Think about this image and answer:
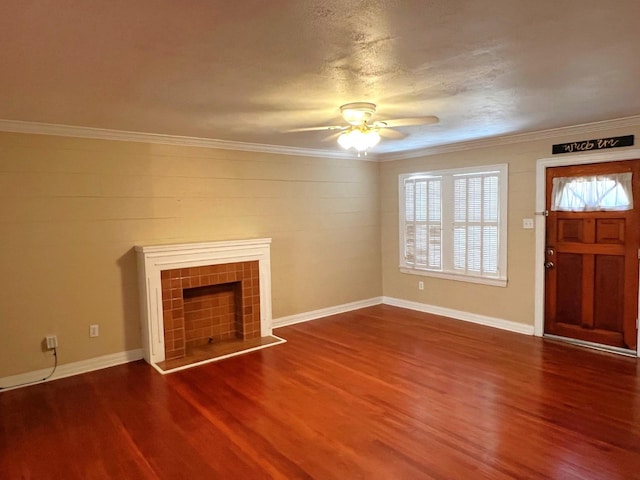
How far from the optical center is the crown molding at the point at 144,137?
12.4ft

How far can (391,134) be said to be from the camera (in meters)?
4.52

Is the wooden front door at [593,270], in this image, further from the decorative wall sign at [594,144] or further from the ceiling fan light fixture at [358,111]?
the ceiling fan light fixture at [358,111]

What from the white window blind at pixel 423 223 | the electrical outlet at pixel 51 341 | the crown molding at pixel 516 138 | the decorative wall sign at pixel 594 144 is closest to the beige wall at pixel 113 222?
the electrical outlet at pixel 51 341

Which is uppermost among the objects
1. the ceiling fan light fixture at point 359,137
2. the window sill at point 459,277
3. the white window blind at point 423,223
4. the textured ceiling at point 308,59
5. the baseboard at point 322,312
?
the textured ceiling at point 308,59

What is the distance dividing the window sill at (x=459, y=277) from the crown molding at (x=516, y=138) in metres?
1.66

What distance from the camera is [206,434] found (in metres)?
2.98

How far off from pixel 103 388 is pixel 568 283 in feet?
16.0

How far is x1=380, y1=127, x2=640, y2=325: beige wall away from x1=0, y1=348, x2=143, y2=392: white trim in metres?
3.93

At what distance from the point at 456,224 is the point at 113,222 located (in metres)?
4.18

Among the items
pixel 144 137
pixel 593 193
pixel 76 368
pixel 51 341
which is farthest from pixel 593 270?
pixel 51 341

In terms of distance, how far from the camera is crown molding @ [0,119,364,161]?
3.78 meters

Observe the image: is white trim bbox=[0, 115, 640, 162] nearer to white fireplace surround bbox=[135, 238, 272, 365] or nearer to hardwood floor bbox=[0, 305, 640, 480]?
white fireplace surround bbox=[135, 238, 272, 365]

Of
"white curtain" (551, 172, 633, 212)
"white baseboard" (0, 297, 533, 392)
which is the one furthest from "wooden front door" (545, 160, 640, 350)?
"white baseboard" (0, 297, 533, 392)

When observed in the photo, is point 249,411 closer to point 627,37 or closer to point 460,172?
point 627,37
